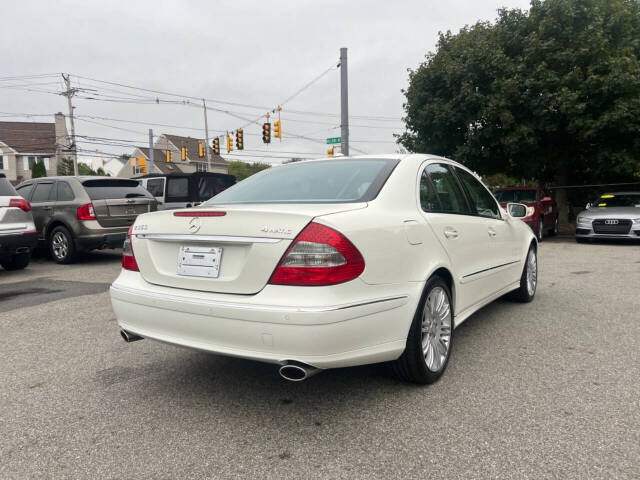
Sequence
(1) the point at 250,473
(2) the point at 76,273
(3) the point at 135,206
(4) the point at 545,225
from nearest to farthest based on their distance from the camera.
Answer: (1) the point at 250,473, (2) the point at 76,273, (3) the point at 135,206, (4) the point at 545,225

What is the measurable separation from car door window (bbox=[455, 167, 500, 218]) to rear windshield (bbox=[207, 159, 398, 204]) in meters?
1.14

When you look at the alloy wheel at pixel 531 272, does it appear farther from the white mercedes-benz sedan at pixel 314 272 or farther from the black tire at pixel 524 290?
the white mercedes-benz sedan at pixel 314 272

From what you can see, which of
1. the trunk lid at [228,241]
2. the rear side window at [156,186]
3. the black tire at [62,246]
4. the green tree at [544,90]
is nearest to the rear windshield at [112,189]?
the black tire at [62,246]

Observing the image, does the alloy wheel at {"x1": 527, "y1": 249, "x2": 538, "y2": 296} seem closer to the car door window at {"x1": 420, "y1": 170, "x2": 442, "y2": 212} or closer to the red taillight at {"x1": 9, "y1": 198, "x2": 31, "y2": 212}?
the car door window at {"x1": 420, "y1": 170, "x2": 442, "y2": 212}

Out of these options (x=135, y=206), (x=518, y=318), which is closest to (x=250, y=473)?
(x=518, y=318)

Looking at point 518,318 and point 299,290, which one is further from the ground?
point 299,290

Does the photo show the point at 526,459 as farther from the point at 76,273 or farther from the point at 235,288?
the point at 76,273

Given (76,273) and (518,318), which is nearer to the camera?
(518,318)

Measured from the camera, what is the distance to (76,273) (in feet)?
27.0

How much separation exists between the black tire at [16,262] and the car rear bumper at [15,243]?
74 cm

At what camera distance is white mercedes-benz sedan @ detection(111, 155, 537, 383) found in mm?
2445

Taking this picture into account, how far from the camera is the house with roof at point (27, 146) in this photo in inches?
1861

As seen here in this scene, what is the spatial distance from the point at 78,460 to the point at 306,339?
3.98 ft

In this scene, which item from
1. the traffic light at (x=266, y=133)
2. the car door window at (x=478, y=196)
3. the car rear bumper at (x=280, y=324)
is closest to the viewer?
the car rear bumper at (x=280, y=324)
